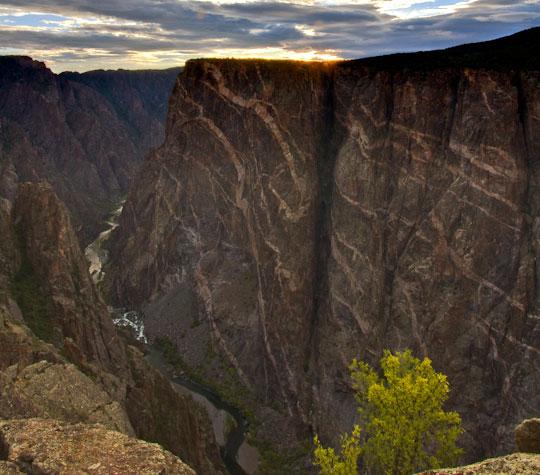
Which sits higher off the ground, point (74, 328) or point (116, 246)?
point (74, 328)

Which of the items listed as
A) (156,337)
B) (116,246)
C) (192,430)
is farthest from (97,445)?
(116,246)

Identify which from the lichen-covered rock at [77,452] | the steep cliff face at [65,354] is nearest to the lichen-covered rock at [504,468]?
the lichen-covered rock at [77,452]

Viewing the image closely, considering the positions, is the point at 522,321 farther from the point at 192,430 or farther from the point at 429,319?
the point at 192,430

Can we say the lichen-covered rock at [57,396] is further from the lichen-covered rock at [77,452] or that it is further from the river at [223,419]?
the river at [223,419]

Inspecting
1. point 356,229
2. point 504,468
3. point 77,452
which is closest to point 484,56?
point 356,229

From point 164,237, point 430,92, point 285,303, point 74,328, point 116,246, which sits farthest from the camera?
point 116,246
